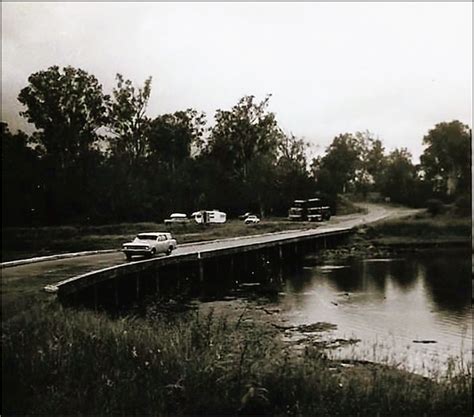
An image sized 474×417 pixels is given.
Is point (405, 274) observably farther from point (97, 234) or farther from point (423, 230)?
point (97, 234)

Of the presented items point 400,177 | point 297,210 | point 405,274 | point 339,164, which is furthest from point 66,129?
point 405,274

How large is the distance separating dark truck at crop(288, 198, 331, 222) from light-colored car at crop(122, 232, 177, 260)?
2.72 feet

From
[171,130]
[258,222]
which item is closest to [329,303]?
[258,222]

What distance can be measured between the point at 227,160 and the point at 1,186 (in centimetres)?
142

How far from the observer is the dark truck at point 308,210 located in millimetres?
4402

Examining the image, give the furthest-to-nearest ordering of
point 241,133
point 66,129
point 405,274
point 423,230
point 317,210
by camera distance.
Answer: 1. point 405,274
2. point 423,230
3. point 317,210
4. point 241,133
5. point 66,129

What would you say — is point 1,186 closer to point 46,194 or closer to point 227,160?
point 46,194

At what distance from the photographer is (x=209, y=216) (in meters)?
4.23

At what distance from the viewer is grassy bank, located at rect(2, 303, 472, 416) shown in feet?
12.1

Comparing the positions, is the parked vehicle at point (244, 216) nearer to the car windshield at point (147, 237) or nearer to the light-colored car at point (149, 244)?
the light-colored car at point (149, 244)

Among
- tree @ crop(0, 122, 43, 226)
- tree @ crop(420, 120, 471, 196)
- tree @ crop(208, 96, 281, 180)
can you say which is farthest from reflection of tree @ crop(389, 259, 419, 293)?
tree @ crop(0, 122, 43, 226)

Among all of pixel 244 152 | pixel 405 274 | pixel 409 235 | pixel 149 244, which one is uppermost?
pixel 244 152

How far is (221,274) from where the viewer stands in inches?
192

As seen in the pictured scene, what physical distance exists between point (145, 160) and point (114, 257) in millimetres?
660
